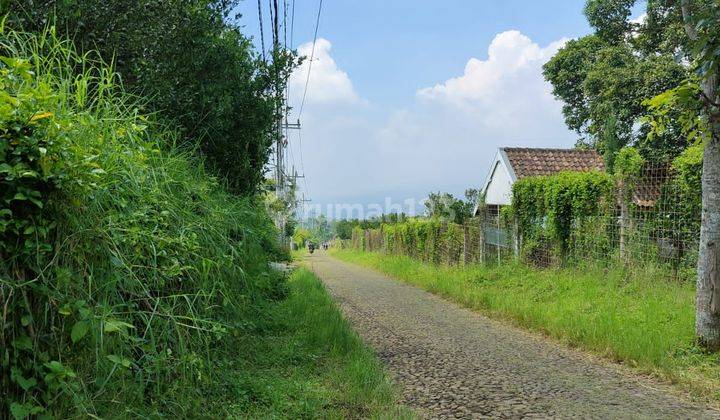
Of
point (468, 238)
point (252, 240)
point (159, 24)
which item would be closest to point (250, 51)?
point (159, 24)

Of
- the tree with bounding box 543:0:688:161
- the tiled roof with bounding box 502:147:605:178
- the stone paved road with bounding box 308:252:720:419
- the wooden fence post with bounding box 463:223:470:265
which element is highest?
the tree with bounding box 543:0:688:161

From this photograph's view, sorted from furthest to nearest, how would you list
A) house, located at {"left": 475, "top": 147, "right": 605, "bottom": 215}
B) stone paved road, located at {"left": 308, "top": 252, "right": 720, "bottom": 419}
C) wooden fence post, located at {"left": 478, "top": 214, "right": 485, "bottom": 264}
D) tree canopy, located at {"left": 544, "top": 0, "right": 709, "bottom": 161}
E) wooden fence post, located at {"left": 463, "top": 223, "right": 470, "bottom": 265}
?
1. house, located at {"left": 475, "top": 147, "right": 605, "bottom": 215}
2. tree canopy, located at {"left": 544, "top": 0, "right": 709, "bottom": 161}
3. wooden fence post, located at {"left": 463, "top": 223, "right": 470, "bottom": 265}
4. wooden fence post, located at {"left": 478, "top": 214, "right": 485, "bottom": 264}
5. stone paved road, located at {"left": 308, "top": 252, "right": 720, "bottom": 419}

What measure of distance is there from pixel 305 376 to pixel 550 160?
16.4 metres

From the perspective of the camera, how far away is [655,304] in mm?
5742

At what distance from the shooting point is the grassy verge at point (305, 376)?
3271 millimetres

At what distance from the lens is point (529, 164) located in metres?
17.7

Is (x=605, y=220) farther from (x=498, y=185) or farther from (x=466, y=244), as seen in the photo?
(x=498, y=185)

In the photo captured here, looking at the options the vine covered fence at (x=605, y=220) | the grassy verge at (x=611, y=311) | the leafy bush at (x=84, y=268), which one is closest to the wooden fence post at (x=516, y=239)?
the vine covered fence at (x=605, y=220)

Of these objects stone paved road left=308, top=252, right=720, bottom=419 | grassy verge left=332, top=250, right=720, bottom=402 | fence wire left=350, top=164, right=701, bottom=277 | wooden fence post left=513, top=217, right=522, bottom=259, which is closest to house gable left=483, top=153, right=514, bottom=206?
fence wire left=350, top=164, right=701, bottom=277

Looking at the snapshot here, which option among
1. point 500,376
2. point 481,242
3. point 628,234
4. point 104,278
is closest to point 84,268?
point 104,278

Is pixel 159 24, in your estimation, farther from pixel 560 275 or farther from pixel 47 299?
pixel 560 275

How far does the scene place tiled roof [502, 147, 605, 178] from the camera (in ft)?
57.3

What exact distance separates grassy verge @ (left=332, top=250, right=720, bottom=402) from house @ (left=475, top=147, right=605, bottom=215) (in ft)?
27.4

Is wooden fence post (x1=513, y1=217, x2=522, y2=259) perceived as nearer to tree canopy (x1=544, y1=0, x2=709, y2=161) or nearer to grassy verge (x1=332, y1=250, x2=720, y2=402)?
grassy verge (x1=332, y1=250, x2=720, y2=402)
